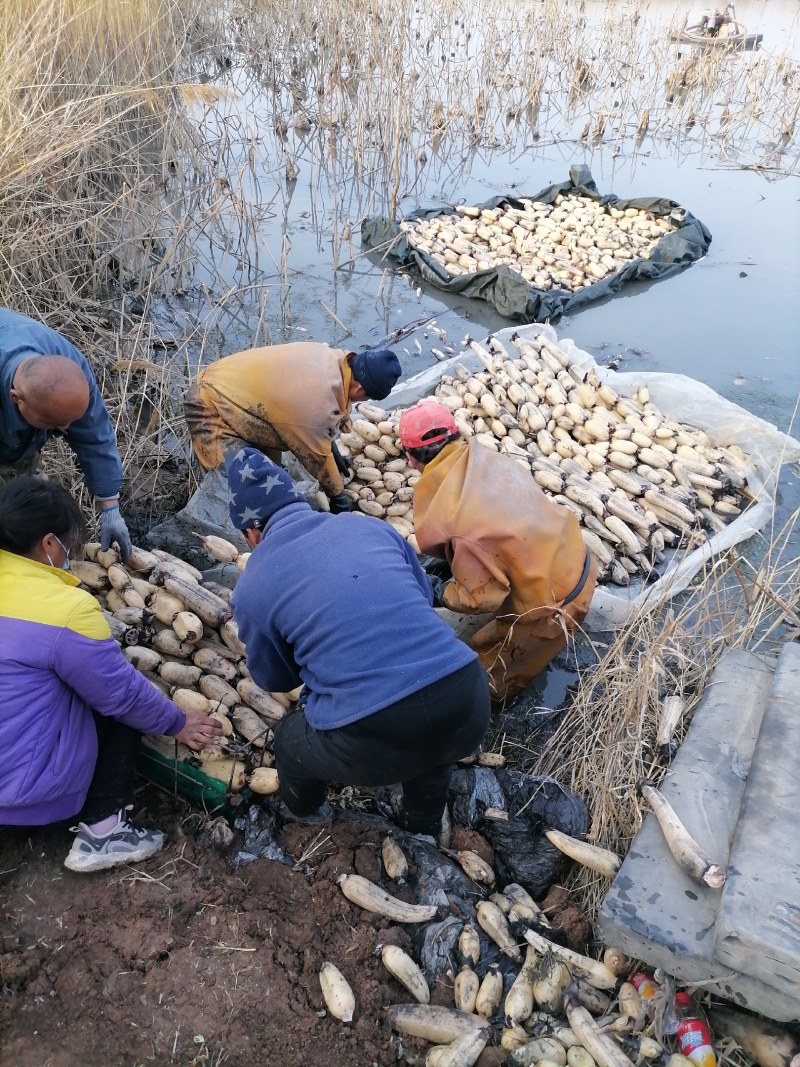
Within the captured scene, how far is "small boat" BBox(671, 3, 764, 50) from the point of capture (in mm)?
13500

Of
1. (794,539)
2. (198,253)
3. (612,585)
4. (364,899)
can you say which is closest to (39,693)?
(364,899)

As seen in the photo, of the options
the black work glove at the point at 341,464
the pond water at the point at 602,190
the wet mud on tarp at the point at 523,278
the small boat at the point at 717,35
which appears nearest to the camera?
the black work glove at the point at 341,464

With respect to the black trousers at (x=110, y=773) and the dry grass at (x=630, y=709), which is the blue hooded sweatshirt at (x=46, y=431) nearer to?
the black trousers at (x=110, y=773)

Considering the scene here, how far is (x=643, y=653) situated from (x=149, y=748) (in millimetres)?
2307

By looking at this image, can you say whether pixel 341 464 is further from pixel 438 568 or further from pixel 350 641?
pixel 350 641

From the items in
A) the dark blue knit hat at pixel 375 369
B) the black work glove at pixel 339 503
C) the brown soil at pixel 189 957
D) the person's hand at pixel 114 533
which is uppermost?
the dark blue knit hat at pixel 375 369

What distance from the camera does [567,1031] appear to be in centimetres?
251

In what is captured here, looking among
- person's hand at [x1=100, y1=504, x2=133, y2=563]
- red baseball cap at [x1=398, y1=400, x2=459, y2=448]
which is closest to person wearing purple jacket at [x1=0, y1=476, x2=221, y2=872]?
person's hand at [x1=100, y1=504, x2=133, y2=563]

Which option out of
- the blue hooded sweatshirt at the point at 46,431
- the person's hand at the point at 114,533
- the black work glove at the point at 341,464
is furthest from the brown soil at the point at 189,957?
the black work glove at the point at 341,464

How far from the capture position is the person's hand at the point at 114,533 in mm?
4031

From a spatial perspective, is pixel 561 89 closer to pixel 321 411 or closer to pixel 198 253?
pixel 198 253

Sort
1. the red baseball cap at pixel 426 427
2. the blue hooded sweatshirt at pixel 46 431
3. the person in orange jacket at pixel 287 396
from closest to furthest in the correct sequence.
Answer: the blue hooded sweatshirt at pixel 46 431, the red baseball cap at pixel 426 427, the person in orange jacket at pixel 287 396

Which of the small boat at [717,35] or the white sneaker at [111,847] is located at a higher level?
the small boat at [717,35]

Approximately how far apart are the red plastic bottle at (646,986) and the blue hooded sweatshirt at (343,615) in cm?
133
